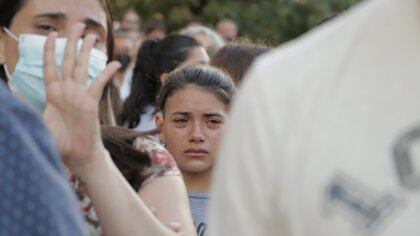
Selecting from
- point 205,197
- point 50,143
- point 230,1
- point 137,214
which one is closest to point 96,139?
point 137,214

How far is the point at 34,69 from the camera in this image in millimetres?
3848

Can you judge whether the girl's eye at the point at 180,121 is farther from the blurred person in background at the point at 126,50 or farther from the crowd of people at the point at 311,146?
the blurred person in background at the point at 126,50

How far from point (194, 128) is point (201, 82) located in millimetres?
293

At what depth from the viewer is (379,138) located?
2.11m

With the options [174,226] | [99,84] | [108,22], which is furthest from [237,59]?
[99,84]

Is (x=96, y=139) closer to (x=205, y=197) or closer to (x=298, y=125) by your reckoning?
(x=298, y=125)

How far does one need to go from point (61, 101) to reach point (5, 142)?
35.2 inches

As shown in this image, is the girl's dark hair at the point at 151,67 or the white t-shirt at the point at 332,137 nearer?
the white t-shirt at the point at 332,137

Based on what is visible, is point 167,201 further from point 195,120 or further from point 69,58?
point 195,120

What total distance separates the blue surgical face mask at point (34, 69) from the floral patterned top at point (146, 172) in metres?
0.26

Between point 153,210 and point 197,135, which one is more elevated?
point 197,135

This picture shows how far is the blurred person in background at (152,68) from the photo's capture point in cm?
795

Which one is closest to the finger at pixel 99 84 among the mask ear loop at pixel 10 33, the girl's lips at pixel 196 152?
the mask ear loop at pixel 10 33

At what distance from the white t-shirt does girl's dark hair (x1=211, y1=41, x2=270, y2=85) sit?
164 inches
